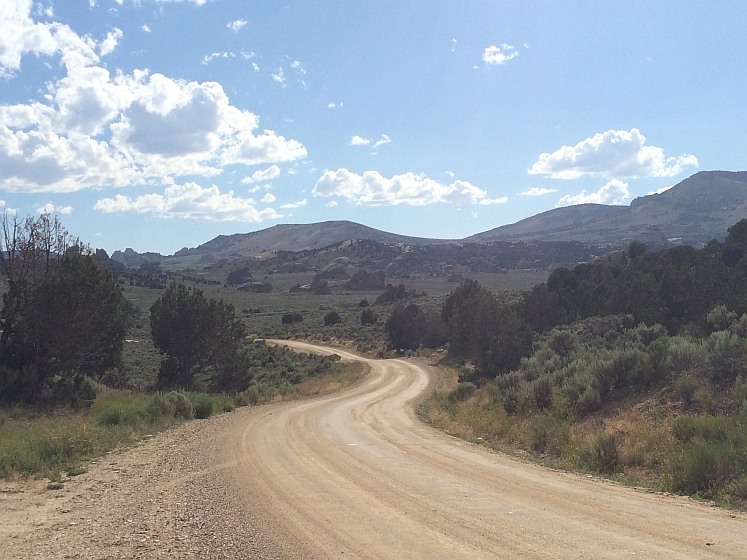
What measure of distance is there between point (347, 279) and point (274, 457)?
136 m

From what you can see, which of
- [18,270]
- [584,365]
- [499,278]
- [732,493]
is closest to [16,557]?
[732,493]

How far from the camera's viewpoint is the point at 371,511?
302 inches

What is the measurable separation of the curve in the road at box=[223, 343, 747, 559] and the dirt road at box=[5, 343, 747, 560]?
0.02 m

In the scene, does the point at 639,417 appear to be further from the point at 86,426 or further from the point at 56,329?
the point at 56,329

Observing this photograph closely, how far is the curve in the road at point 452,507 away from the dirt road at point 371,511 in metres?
0.02

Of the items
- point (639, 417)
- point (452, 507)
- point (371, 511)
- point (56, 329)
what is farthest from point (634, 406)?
point (56, 329)

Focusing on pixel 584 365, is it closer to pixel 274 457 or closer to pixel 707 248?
pixel 274 457

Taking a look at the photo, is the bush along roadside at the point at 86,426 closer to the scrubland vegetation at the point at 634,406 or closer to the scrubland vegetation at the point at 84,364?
the scrubland vegetation at the point at 84,364

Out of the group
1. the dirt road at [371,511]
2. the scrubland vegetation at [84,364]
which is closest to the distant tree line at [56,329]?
the scrubland vegetation at [84,364]

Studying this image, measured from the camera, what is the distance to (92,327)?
2209 centimetres

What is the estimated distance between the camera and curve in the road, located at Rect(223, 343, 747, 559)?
19.9ft

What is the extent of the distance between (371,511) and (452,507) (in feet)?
3.57

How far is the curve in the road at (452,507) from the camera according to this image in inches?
238

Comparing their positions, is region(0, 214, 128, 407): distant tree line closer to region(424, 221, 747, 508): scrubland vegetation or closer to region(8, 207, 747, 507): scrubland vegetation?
region(8, 207, 747, 507): scrubland vegetation
